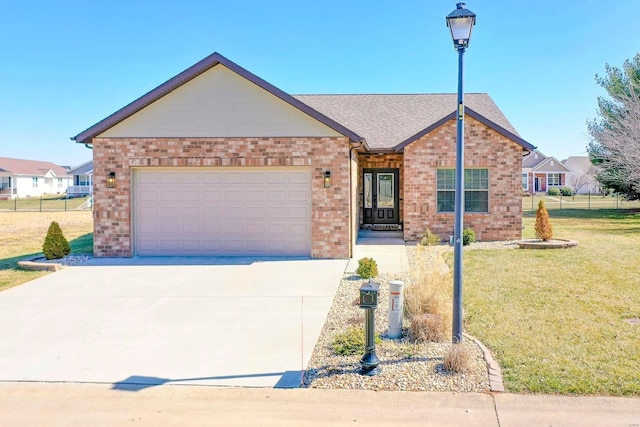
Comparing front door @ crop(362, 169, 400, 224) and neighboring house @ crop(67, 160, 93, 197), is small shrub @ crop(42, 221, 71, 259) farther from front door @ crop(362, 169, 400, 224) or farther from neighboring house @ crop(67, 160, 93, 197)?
neighboring house @ crop(67, 160, 93, 197)

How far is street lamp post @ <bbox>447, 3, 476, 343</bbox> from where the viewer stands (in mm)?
5371

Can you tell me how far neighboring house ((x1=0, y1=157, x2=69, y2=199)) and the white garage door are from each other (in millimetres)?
52964

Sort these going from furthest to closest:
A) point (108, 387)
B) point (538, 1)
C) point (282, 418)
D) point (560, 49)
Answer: point (560, 49) → point (538, 1) → point (108, 387) → point (282, 418)

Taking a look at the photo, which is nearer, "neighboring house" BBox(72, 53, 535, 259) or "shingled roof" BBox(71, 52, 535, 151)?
"shingled roof" BBox(71, 52, 535, 151)

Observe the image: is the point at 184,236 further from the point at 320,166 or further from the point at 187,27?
the point at 187,27

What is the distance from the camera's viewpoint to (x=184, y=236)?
525 inches

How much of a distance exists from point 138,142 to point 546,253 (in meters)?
11.9

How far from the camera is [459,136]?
5594 millimetres

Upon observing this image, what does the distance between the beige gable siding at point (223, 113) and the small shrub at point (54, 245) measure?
11.7 feet

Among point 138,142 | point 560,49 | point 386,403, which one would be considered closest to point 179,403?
point 386,403

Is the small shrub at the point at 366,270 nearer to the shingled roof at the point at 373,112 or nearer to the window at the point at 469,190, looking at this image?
the shingled roof at the point at 373,112

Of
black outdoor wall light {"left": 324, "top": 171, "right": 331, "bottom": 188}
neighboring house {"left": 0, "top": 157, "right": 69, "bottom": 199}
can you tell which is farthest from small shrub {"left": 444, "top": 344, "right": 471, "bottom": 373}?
neighboring house {"left": 0, "top": 157, "right": 69, "bottom": 199}

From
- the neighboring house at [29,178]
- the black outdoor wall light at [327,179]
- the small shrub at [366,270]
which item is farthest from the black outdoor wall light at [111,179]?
the neighboring house at [29,178]

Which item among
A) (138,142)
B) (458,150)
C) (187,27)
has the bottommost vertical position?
(458,150)
